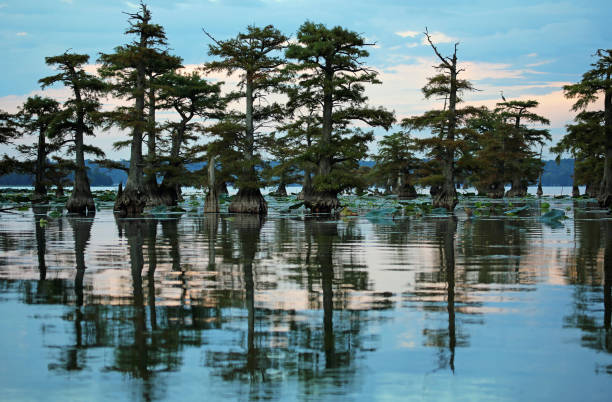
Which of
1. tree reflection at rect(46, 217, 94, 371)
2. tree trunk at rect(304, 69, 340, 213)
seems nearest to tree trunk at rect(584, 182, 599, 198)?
tree trunk at rect(304, 69, 340, 213)

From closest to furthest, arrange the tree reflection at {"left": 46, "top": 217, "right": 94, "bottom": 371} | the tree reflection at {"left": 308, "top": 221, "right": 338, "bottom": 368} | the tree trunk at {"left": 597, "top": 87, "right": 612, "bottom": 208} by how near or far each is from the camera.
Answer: the tree reflection at {"left": 46, "top": 217, "right": 94, "bottom": 371}, the tree reflection at {"left": 308, "top": 221, "right": 338, "bottom": 368}, the tree trunk at {"left": 597, "top": 87, "right": 612, "bottom": 208}

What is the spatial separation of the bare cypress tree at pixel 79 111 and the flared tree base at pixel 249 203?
8563 mm

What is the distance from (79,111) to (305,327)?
116 feet

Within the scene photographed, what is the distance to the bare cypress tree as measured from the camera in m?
37.2

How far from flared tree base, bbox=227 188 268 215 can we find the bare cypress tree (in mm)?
8563

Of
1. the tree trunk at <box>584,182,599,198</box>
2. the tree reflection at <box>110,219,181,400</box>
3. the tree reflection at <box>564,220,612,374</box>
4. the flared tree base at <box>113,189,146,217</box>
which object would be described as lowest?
the tree reflection at <box>110,219,181,400</box>

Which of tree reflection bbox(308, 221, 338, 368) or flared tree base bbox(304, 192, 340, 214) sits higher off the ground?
flared tree base bbox(304, 192, 340, 214)

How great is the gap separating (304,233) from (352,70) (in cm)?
1894

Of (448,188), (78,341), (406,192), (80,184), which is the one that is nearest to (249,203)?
(80,184)

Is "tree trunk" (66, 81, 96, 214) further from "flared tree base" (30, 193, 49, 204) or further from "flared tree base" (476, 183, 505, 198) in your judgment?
"flared tree base" (476, 183, 505, 198)

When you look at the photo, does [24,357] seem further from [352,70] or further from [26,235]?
[352,70]

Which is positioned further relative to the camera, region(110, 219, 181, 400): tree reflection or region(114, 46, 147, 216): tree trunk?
region(114, 46, 147, 216): tree trunk

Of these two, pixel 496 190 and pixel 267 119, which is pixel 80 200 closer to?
pixel 267 119

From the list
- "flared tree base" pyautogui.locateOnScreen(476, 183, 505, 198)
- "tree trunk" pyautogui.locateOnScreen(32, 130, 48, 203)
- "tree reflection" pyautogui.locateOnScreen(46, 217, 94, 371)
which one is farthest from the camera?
"flared tree base" pyautogui.locateOnScreen(476, 183, 505, 198)
